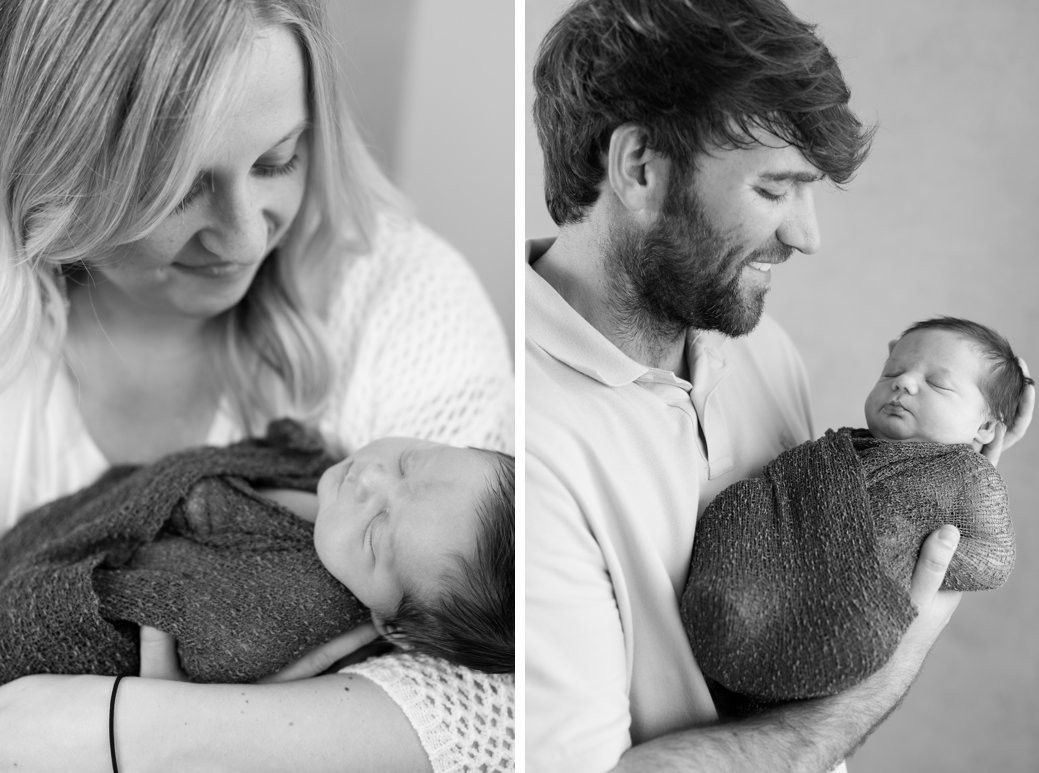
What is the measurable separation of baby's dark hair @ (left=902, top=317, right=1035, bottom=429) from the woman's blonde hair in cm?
79

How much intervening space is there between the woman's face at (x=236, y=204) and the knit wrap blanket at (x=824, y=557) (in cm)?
69

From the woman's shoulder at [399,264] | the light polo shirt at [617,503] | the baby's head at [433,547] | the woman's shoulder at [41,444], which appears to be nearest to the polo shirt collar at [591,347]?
the light polo shirt at [617,503]

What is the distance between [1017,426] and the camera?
943 millimetres

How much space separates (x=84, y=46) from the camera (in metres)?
1.07

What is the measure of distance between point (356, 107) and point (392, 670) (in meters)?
0.83

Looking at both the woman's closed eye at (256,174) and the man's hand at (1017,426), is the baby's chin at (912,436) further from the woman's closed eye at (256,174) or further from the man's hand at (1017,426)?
the woman's closed eye at (256,174)

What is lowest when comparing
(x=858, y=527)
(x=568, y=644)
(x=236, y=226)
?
(x=568, y=644)

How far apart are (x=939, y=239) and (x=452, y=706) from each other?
727 millimetres

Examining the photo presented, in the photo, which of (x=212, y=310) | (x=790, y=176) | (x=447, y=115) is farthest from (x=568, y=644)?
(x=447, y=115)

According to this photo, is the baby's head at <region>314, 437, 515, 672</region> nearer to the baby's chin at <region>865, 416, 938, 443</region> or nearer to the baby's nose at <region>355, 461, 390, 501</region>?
the baby's nose at <region>355, 461, 390, 501</region>

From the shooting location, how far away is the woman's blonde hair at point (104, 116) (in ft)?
3.52

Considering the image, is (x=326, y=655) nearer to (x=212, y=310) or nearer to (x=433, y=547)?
(x=433, y=547)

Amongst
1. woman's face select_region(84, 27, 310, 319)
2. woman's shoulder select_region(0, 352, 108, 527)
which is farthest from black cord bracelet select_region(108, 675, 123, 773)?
woman's face select_region(84, 27, 310, 319)

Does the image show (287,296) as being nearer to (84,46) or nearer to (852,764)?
(84,46)
